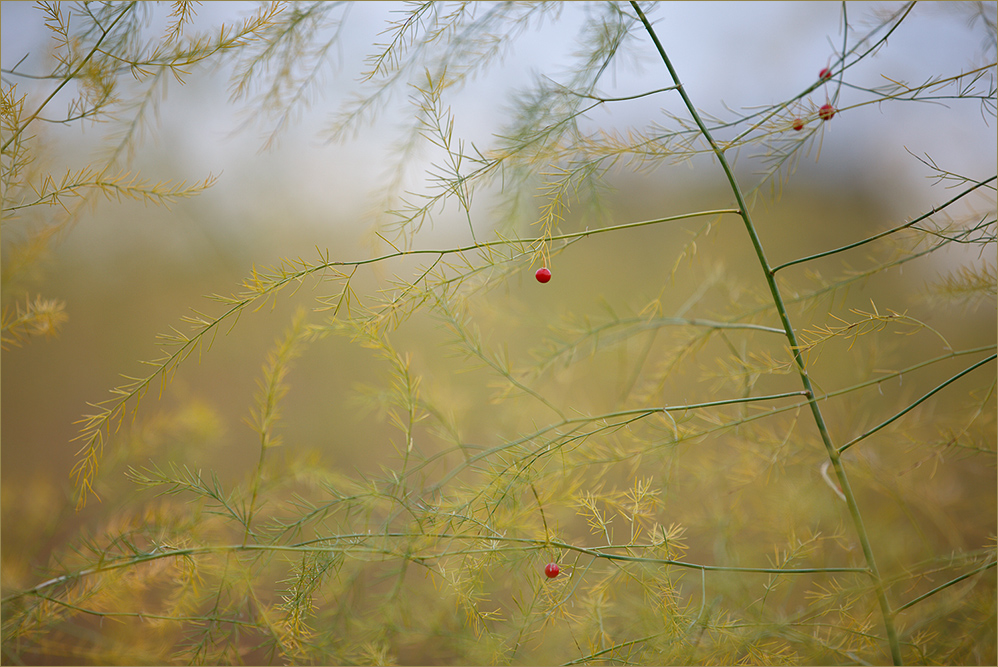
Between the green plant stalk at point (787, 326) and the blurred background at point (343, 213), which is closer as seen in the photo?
the green plant stalk at point (787, 326)

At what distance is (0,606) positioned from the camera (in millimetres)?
486

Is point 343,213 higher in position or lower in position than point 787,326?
higher

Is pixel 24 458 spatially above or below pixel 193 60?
below

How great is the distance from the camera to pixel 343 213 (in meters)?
1.11

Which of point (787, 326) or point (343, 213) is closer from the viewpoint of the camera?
point (787, 326)

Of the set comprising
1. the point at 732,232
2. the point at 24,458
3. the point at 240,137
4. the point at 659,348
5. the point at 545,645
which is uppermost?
the point at 240,137

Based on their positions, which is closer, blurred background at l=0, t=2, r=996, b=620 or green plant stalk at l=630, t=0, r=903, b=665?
green plant stalk at l=630, t=0, r=903, b=665

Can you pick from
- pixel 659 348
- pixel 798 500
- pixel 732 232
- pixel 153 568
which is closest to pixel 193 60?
pixel 153 568

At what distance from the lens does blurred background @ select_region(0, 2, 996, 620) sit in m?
0.95

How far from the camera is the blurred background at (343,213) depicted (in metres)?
0.95

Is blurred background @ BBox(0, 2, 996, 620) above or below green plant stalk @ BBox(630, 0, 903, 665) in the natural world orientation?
above

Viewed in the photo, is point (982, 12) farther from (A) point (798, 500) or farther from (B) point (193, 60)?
(B) point (193, 60)

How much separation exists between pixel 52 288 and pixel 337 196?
493mm

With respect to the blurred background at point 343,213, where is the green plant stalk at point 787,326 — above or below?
below
